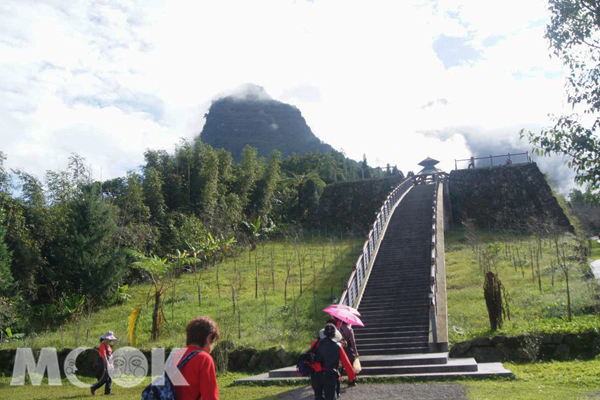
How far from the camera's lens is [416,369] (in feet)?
33.1

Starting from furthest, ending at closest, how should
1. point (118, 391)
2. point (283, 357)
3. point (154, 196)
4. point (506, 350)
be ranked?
point (154, 196), point (283, 357), point (506, 350), point (118, 391)

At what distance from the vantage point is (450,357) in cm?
1154

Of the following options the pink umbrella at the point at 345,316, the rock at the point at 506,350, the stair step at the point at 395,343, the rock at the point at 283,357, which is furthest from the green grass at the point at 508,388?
the stair step at the point at 395,343

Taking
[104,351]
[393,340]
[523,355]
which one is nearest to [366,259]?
[393,340]

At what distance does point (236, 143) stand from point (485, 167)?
81234 mm

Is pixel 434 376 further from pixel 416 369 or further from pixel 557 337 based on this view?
pixel 557 337

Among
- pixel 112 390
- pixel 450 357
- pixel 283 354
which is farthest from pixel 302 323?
pixel 112 390

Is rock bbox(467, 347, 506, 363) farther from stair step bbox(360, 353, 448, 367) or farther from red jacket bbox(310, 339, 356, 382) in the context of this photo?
red jacket bbox(310, 339, 356, 382)

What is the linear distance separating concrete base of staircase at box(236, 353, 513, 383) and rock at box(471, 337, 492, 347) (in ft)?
2.49

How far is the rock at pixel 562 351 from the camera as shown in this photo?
10.8 meters

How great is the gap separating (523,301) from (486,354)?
13.7ft

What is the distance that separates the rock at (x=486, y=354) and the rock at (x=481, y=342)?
0.07 meters

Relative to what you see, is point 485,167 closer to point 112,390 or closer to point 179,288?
point 179,288

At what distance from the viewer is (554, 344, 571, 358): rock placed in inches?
424
